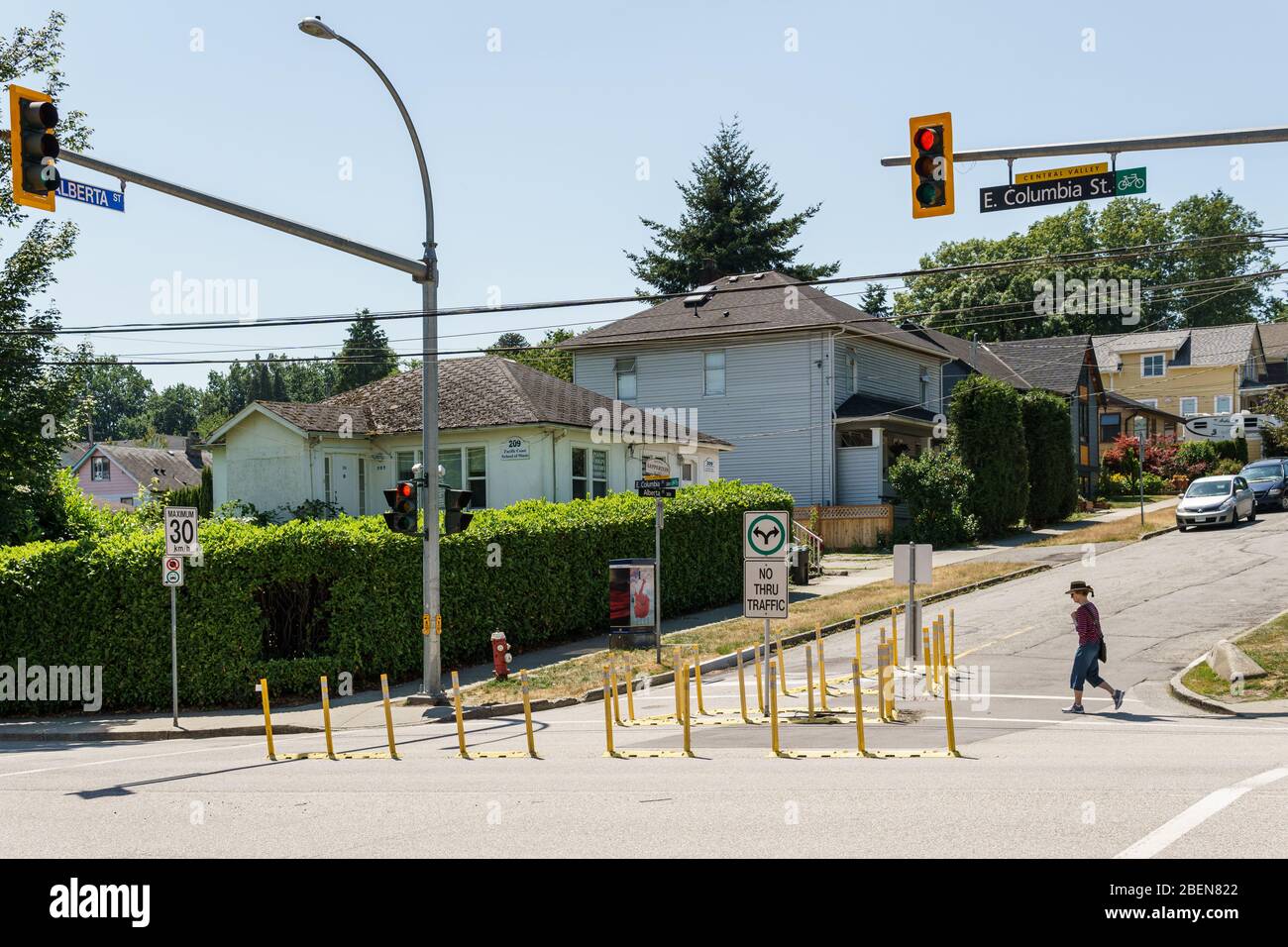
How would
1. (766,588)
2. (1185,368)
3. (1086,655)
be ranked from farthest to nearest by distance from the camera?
(1185,368) → (1086,655) → (766,588)

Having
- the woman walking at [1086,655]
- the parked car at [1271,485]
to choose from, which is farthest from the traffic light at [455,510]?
the parked car at [1271,485]

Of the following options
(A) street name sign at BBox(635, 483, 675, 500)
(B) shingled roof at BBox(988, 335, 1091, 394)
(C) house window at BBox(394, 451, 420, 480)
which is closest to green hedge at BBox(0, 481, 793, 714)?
(A) street name sign at BBox(635, 483, 675, 500)

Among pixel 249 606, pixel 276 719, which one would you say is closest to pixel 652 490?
pixel 249 606

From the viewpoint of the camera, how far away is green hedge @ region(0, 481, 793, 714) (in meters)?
21.1

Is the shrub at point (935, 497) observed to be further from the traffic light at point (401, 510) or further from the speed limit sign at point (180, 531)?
the speed limit sign at point (180, 531)

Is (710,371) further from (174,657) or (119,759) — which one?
(119,759)

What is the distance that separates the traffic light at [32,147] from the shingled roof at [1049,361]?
5173cm

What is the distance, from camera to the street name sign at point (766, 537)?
1700cm

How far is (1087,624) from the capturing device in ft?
57.2

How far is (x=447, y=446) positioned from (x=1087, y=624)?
61.5 ft

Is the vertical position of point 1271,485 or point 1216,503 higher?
point 1271,485

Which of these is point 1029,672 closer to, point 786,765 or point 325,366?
point 786,765

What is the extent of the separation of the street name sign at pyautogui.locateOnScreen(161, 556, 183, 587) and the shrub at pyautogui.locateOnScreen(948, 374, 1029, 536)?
2816 centimetres

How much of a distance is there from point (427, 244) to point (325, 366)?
5012 inches
